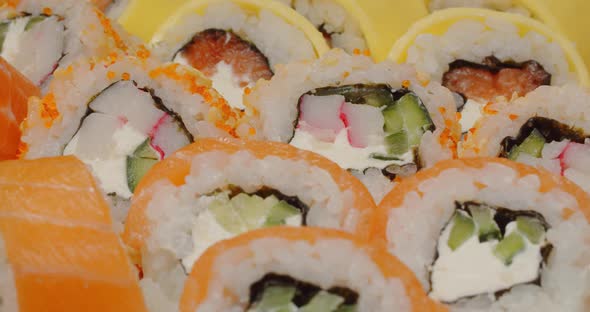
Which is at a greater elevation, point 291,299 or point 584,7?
point 584,7

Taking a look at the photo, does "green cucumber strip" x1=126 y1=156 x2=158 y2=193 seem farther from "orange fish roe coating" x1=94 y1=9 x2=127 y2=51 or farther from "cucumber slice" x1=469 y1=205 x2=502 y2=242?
"cucumber slice" x1=469 y1=205 x2=502 y2=242

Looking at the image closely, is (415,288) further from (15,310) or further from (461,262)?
(15,310)

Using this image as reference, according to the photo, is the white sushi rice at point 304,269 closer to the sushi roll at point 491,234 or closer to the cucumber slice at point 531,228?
the sushi roll at point 491,234

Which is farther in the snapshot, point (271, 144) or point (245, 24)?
point (245, 24)

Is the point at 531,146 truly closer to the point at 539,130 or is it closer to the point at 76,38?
the point at 539,130

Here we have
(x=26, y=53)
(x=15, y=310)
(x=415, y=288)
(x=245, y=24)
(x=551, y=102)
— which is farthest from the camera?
(x=245, y=24)

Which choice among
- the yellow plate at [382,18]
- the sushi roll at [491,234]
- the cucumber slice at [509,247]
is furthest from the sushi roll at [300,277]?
the yellow plate at [382,18]

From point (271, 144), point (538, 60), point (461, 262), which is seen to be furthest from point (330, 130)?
point (538, 60)

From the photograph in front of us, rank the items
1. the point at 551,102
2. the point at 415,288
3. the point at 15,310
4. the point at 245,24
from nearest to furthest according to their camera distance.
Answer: the point at 415,288 → the point at 15,310 → the point at 551,102 → the point at 245,24
